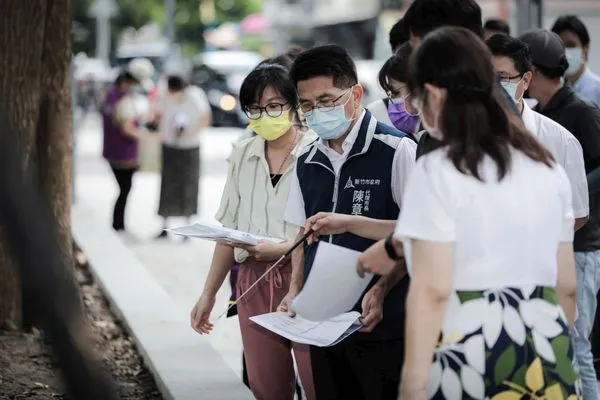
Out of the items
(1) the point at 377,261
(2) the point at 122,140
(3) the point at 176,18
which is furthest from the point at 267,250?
(3) the point at 176,18

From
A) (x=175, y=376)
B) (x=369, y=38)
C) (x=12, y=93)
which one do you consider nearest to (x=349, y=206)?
(x=175, y=376)

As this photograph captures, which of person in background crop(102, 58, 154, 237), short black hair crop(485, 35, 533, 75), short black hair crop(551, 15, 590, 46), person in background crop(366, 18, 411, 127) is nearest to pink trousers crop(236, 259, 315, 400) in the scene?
person in background crop(366, 18, 411, 127)

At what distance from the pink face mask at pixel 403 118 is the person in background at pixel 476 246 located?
208cm

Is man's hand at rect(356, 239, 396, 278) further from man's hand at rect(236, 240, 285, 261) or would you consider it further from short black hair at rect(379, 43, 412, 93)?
short black hair at rect(379, 43, 412, 93)

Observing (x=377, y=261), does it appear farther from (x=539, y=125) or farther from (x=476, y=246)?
(x=539, y=125)

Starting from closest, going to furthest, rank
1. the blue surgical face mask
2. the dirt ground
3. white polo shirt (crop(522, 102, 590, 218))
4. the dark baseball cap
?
the blue surgical face mask < white polo shirt (crop(522, 102, 590, 218)) < the dark baseball cap < the dirt ground

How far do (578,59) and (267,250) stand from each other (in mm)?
3636

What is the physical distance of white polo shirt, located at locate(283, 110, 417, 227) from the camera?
181 inches

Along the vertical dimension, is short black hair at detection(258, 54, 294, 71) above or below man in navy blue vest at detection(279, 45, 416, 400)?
above

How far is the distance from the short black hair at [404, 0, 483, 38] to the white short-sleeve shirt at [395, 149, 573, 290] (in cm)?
203

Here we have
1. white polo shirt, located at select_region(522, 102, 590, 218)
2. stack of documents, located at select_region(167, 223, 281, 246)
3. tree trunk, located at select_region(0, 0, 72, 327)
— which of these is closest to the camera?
stack of documents, located at select_region(167, 223, 281, 246)

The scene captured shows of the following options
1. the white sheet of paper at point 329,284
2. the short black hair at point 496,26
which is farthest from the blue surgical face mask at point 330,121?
the short black hair at point 496,26

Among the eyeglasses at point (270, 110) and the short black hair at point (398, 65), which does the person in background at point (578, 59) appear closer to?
the short black hair at point (398, 65)

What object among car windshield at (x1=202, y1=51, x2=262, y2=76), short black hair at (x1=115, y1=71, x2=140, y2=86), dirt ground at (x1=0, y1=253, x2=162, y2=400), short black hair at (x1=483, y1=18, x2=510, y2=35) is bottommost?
dirt ground at (x1=0, y1=253, x2=162, y2=400)
